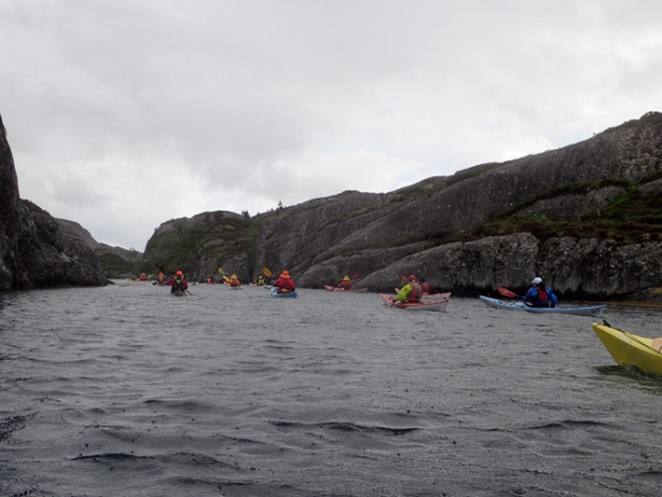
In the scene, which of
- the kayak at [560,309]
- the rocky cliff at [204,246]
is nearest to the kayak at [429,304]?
the kayak at [560,309]

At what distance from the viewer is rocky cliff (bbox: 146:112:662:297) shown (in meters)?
47.9

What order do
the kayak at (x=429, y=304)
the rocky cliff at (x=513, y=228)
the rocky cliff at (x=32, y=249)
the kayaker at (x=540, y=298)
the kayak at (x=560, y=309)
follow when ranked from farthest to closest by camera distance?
the rocky cliff at (x=513, y=228), the rocky cliff at (x=32, y=249), the kayak at (x=429, y=304), the kayaker at (x=540, y=298), the kayak at (x=560, y=309)

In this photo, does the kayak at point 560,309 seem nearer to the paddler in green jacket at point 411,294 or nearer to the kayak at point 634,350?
the paddler in green jacket at point 411,294

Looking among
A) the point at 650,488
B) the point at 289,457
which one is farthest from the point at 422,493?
the point at 650,488

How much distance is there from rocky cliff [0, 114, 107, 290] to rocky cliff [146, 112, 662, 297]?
2917 centimetres

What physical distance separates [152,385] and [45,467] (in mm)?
4755

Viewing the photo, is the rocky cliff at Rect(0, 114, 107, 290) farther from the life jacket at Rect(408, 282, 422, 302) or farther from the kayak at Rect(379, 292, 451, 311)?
the life jacket at Rect(408, 282, 422, 302)

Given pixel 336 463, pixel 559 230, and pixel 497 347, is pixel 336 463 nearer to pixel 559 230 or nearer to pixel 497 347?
pixel 497 347

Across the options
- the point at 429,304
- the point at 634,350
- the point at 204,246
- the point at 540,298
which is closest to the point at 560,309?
the point at 540,298

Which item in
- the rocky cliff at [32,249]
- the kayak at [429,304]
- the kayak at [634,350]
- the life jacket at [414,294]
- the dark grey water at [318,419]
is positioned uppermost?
the rocky cliff at [32,249]

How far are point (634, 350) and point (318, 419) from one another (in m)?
9.19

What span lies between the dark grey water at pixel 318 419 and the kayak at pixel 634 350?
0.36 meters

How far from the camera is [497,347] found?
60.5 ft

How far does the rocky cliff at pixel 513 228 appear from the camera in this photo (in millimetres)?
47938
